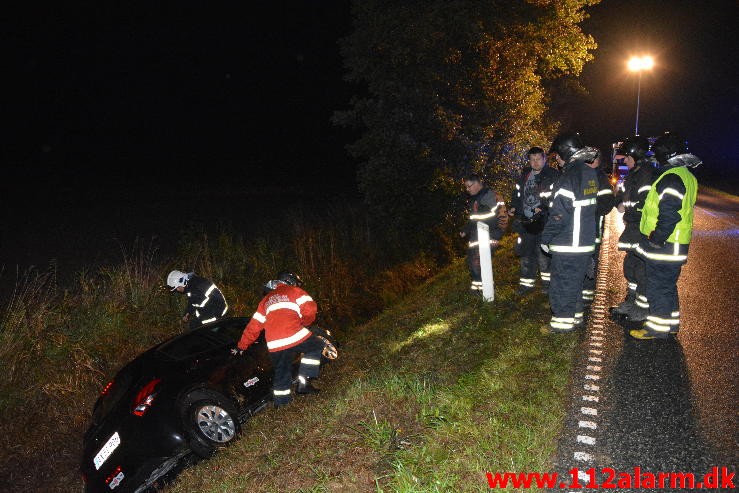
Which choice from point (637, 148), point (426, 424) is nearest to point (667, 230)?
point (637, 148)

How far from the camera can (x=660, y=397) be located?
3.71m

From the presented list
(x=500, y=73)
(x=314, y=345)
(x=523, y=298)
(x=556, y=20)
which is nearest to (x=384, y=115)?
(x=500, y=73)

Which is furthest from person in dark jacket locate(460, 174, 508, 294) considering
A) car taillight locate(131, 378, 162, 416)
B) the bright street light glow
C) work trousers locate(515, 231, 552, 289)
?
the bright street light glow

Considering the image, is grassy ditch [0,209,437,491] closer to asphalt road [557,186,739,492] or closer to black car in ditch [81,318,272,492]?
black car in ditch [81,318,272,492]

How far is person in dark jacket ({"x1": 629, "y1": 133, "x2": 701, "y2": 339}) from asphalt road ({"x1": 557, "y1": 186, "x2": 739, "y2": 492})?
269 millimetres

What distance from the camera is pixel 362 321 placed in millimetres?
10008

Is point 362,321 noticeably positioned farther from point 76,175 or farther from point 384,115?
point 76,175

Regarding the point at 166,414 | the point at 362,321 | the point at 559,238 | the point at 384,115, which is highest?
the point at 384,115

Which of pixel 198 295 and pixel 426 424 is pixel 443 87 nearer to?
pixel 198 295

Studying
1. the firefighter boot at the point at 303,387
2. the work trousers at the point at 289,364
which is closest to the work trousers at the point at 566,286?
the work trousers at the point at 289,364

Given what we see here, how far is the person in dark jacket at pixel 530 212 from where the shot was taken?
627 centimetres

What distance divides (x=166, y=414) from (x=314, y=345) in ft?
5.63

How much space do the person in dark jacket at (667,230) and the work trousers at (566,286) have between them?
1.88 ft

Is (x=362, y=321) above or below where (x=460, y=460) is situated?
below
